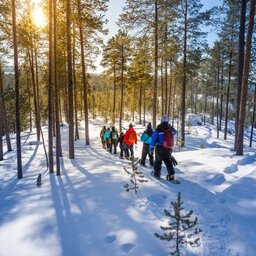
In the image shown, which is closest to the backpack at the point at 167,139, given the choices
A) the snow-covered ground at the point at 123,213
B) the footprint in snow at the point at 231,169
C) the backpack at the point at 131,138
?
the snow-covered ground at the point at 123,213

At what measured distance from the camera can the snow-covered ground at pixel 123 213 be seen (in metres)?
4.73

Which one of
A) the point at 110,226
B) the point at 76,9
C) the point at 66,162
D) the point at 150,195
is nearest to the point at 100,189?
the point at 150,195

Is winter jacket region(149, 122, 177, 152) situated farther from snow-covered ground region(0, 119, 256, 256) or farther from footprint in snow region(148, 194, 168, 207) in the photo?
footprint in snow region(148, 194, 168, 207)

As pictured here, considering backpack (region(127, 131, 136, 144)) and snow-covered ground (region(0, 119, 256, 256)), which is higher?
backpack (region(127, 131, 136, 144))

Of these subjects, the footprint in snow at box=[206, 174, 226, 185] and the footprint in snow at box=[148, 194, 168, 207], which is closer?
the footprint in snow at box=[148, 194, 168, 207]

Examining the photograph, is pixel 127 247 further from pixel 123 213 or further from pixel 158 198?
pixel 158 198

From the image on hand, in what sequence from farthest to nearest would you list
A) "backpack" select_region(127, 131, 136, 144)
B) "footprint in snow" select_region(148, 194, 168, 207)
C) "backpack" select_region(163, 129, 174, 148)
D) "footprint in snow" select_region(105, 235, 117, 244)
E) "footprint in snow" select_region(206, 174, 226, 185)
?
"backpack" select_region(127, 131, 136, 144) → "backpack" select_region(163, 129, 174, 148) → "footprint in snow" select_region(206, 174, 226, 185) → "footprint in snow" select_region(148, 194, 168, 207) → "footprint in snow" select_region(105, 235, 117, 244)

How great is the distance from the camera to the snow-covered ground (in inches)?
186

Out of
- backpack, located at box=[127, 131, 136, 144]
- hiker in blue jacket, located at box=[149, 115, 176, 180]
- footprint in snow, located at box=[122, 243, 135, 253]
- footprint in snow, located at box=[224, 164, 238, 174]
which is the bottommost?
footprint in snow, located at box=[122, 243, 135, 253]

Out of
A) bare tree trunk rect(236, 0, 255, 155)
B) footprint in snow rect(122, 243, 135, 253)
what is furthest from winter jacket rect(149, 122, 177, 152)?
bare tree trunk rect(236, 0, 255, 155)

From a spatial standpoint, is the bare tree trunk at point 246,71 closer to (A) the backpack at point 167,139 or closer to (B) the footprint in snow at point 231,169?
(B) the footprint in snow at point 231,169

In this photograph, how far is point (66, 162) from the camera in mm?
14141

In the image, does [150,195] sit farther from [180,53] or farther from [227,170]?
[180,53]

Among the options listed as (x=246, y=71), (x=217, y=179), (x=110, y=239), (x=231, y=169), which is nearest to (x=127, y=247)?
(x=110, y=239)
